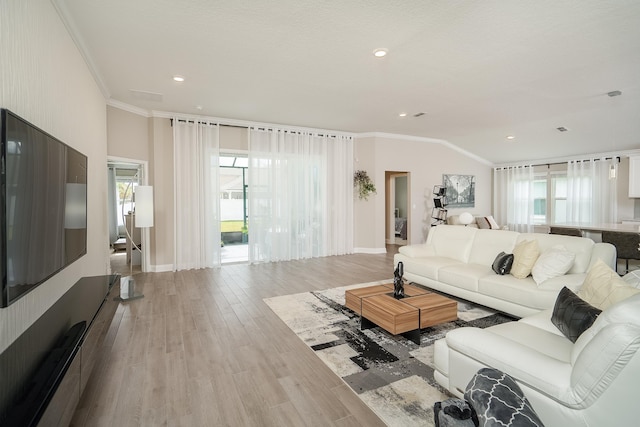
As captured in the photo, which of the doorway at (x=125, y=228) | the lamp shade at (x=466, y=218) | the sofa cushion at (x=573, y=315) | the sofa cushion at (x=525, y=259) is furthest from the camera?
the lamp shade at (x=466, y=218)

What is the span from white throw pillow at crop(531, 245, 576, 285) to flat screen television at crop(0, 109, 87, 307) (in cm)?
412

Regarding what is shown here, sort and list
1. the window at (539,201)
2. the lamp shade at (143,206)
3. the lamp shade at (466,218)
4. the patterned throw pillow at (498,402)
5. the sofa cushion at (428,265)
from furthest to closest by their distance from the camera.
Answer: the window at (539,201) → the lamp shade at (466,218) → the lamp shade at (143,206) → the sofa cushion at (428,265) → the patterned throw pillow at (498,402)

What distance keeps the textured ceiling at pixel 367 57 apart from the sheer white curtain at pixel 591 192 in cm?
192

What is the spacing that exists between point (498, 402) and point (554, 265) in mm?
2744

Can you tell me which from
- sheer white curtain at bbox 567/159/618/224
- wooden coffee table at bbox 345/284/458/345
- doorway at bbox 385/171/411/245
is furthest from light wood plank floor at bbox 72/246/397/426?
sheer white curtain at bbox 567/159/618/224

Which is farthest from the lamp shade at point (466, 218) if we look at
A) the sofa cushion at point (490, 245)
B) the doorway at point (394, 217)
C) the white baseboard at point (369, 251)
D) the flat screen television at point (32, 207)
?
the flat screen television at point (32, 207)

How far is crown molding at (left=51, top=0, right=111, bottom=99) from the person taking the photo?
258 centimetres

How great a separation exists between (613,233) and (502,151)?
4.38m

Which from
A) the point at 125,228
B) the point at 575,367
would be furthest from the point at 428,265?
the point at 125,228

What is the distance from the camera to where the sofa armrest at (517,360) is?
4.67ft

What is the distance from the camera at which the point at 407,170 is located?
8.00 meters

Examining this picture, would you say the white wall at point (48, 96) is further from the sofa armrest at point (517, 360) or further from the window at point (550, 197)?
the window at point (550, 197)

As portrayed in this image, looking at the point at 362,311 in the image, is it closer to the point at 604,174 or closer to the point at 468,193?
the point at 468,193

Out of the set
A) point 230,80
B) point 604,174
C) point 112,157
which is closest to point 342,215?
point 230,80
